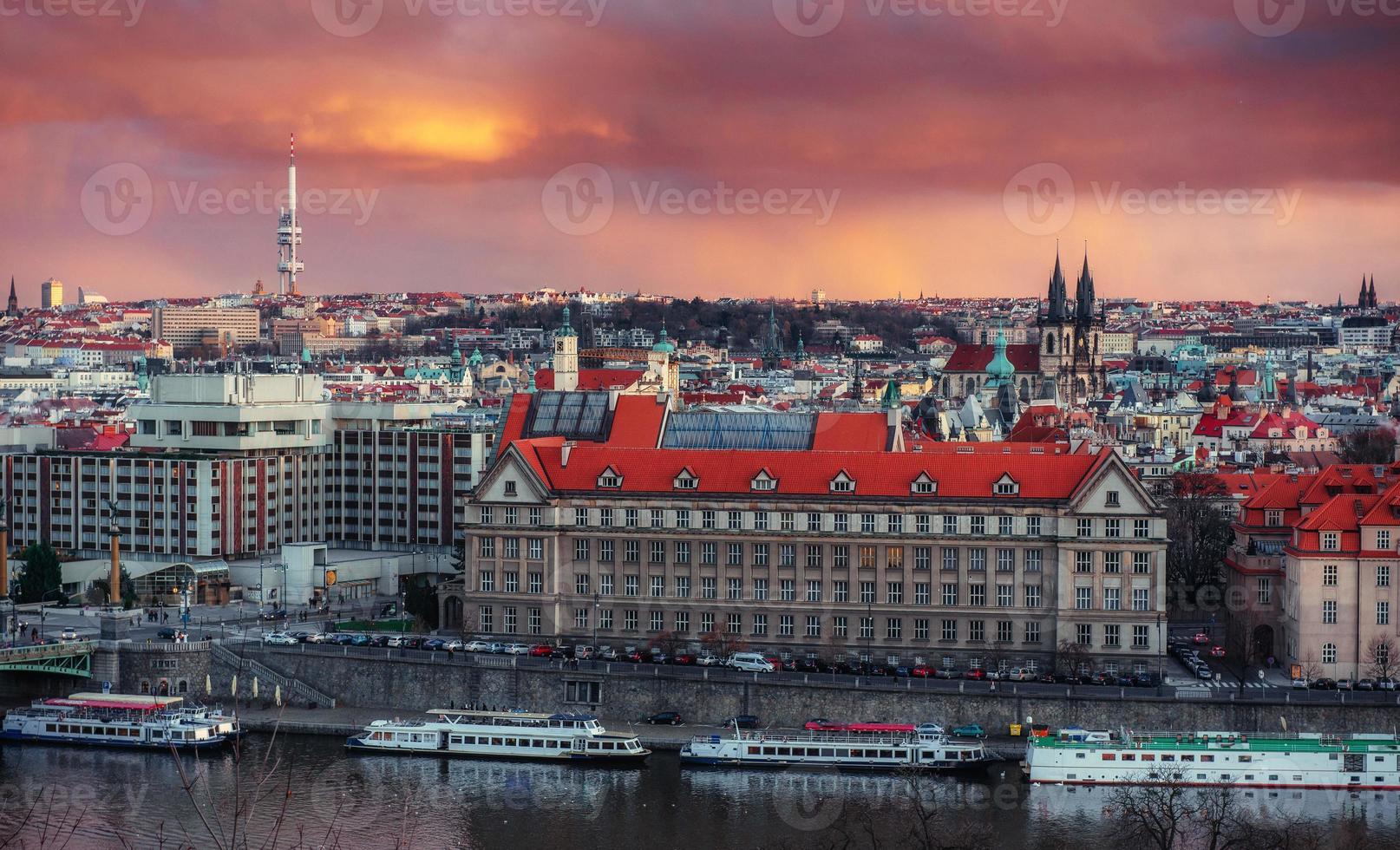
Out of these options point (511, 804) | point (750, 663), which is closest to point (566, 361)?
point (750, 663)

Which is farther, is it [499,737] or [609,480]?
[609,480]

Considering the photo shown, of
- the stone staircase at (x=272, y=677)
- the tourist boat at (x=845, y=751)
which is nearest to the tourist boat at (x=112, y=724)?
the stone staircase at (x=272, y=677)

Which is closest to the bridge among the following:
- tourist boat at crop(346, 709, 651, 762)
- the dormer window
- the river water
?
the river water

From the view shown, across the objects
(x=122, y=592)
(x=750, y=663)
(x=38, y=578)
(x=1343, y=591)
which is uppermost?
(x=1343, y=591)

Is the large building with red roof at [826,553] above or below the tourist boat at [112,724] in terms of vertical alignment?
above

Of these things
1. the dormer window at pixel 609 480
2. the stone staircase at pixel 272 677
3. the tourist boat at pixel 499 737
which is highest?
the dormer window at pixel 609 480

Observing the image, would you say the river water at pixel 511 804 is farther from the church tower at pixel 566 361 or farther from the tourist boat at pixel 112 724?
the church tower at pixel 566 361

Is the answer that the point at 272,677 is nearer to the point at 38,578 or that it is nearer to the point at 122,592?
the point at 122,592
